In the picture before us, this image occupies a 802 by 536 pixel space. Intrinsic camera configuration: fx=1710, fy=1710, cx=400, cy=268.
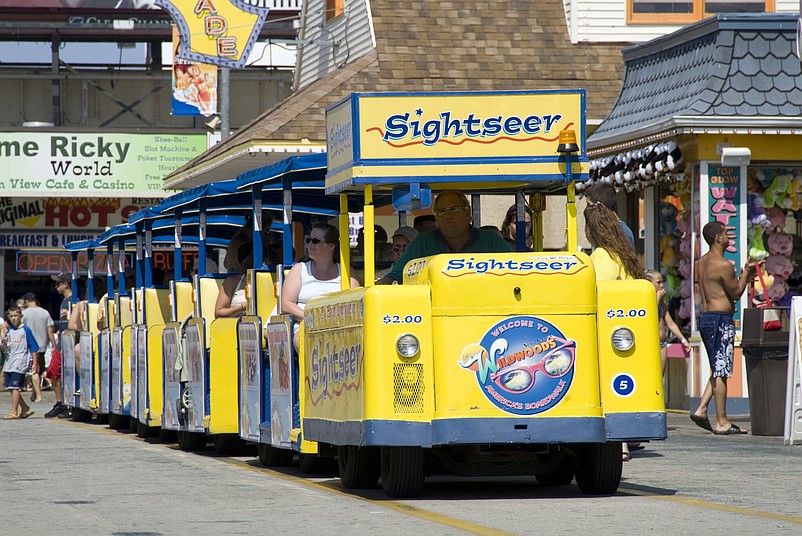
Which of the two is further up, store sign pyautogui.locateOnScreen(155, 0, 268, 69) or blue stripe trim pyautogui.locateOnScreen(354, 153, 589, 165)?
store sign pyautogui.locateOnScreen(155, 0, 268, 69)

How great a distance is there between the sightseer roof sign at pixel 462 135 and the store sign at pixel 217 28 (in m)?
17.5

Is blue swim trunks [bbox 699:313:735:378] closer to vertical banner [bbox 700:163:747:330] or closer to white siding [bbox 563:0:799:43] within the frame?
vertical banner [bbox 700:163:747:330]

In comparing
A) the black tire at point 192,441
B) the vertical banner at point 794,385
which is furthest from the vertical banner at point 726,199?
the black tire at point 192,441

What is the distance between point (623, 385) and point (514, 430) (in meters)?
0.73

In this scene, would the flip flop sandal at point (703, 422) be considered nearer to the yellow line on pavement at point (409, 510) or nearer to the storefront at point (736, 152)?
the storefront at point (736, 152)

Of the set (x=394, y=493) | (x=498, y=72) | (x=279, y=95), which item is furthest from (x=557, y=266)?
(x=279, y=95)

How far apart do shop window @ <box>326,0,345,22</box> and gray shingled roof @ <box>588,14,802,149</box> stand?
9.37 metres

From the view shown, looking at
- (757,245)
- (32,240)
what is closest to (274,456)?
(757,245)

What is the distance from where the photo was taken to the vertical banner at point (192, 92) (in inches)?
1308

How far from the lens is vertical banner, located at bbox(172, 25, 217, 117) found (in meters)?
33.2

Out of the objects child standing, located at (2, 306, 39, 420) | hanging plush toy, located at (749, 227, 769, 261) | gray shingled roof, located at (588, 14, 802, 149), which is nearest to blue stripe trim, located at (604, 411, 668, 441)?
gray shingled roof, located at (588, 14, 802, 149)

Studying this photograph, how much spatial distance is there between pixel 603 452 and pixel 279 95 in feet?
101

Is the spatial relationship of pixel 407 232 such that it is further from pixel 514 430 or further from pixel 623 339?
pixel 514 430

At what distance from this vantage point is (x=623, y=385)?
32.6ft
